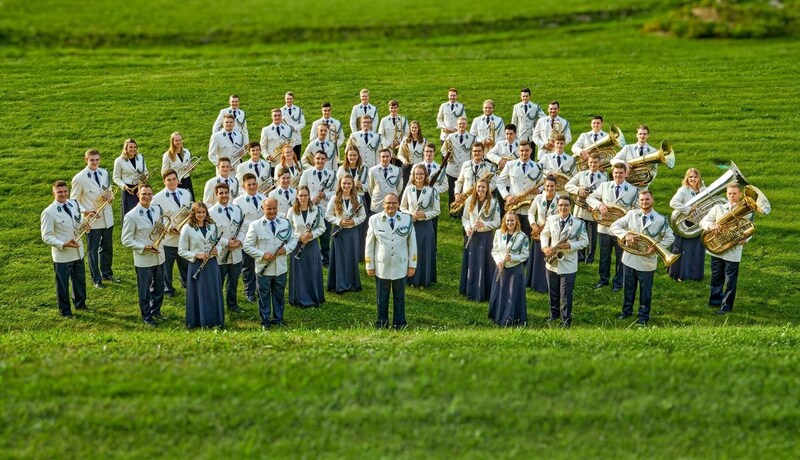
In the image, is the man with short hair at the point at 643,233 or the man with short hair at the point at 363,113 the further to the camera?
the man with short hair at the point at 363,113

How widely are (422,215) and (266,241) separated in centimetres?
346

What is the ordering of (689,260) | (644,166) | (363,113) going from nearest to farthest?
(689,260)
(644,166)
(363,113)

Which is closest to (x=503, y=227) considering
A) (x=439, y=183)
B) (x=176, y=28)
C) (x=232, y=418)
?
(x=439, y=183)

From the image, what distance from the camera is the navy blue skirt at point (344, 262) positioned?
19641mm

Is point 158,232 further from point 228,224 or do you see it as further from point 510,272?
point 510,272

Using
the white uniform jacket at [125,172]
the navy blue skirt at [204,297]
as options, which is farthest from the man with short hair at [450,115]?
the navy blue skirt at [204,297]

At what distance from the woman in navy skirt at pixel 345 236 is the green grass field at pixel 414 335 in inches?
21.0


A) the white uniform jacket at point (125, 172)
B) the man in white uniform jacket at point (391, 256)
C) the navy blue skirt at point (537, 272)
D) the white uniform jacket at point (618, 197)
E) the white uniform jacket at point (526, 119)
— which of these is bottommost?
the navy blue skirt at point (537, 272)

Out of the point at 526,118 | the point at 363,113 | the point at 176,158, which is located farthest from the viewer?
the point at 363,113

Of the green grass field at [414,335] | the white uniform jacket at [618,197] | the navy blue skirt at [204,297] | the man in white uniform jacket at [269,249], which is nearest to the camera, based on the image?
the green grass field at [414,335]

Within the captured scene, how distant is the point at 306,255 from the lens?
61.7ft

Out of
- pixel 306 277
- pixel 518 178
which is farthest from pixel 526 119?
pixel 306 277

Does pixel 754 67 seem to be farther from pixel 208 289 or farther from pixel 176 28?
pixel 176 28

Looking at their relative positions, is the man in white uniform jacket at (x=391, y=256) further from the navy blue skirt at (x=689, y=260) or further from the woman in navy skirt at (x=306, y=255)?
the navy blue skirt at (x=689, y=260)
